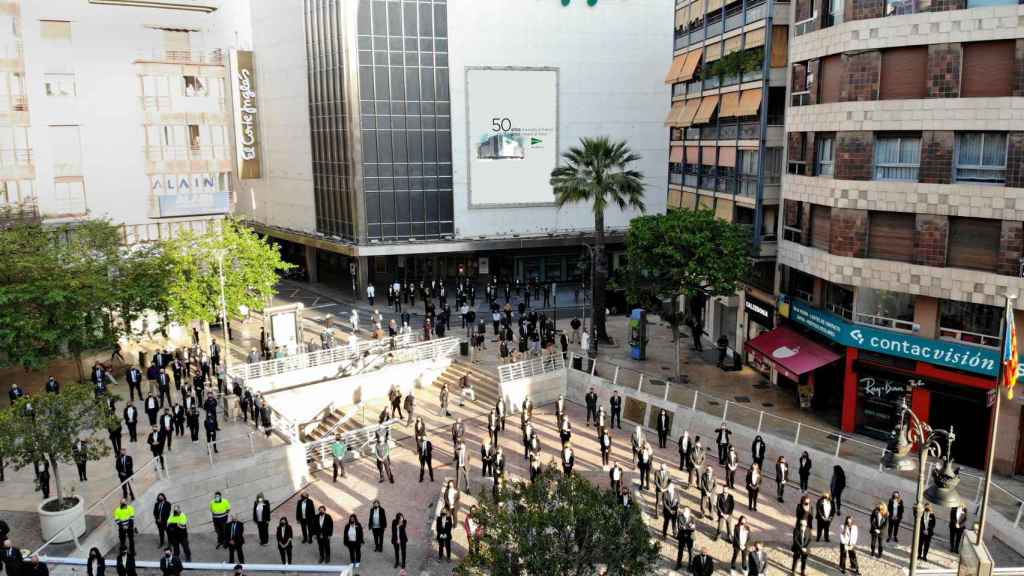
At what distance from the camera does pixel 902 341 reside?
25719mm

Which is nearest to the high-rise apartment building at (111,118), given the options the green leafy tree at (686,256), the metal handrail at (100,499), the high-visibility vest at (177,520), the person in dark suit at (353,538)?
the metal handrail at (100,499)

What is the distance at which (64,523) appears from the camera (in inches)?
765

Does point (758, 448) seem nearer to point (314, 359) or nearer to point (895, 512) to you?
point (895, 512)

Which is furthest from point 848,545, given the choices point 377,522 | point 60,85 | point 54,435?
point 60,85

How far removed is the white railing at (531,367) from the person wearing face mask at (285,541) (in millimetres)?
13923

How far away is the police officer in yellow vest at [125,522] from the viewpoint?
752 inches

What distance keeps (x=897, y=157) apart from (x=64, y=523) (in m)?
26.8

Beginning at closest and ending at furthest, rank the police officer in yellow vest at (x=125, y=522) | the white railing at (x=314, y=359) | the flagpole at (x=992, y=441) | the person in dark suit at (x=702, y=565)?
1. the flagpole at (x=992, y=441)
2. the person in dark suit at (x=702, y=565)
3. the police officer in yellow vest at (x=125, y=522)
4. the white railing at (x=314, y=359)

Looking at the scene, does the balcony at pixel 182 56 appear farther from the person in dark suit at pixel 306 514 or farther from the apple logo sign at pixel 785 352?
the apple logo sign at pixel 785 352

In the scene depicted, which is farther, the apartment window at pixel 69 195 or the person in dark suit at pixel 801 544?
the apartment window at pixel 69 195

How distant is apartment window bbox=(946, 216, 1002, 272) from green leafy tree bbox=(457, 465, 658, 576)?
17159mm

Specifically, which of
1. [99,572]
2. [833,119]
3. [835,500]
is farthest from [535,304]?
[99,572]

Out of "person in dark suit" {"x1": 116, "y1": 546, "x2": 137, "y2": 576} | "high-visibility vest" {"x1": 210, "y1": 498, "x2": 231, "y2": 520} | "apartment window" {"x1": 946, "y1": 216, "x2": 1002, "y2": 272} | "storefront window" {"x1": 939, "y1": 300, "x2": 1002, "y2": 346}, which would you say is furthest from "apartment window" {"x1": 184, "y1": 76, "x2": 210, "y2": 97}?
"storefront window" {"x1": 939, "y1": 300, "x2": 1002, "y2": 346}

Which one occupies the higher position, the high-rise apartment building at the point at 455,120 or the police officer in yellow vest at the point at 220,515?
the high-rise apartment building at the point at 455,120
